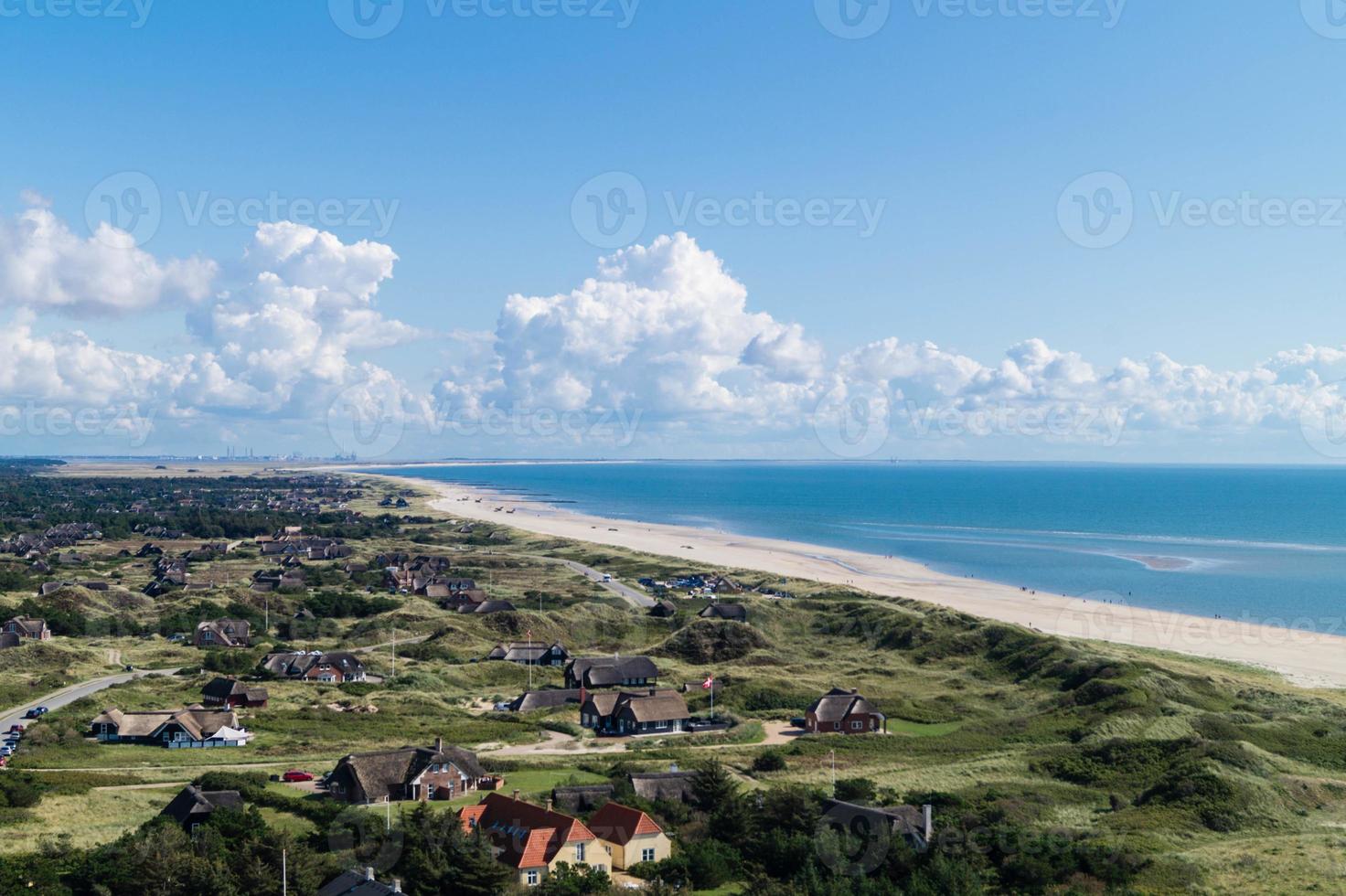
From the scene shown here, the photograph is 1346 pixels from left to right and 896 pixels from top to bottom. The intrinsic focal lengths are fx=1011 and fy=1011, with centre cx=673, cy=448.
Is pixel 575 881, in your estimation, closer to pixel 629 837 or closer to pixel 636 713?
pixel 629 837

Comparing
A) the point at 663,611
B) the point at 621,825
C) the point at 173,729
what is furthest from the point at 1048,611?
the point at 173,729

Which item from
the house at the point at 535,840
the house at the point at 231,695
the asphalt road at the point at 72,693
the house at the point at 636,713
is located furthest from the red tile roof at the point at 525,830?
the asphalt road at the point at 72,693

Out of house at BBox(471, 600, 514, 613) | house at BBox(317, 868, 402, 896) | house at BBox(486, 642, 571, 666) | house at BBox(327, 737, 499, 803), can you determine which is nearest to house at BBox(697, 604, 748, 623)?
house at BBox(486, 642, 571, 666)

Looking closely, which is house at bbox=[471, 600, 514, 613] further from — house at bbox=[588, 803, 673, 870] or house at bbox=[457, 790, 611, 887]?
house at bbox=[457, 790, 611, 887]

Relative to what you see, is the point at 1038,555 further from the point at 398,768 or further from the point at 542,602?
the point at 398,768

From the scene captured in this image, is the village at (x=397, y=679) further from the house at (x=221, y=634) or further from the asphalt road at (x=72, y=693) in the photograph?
the asphalt road at (x=72, y=693)
